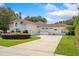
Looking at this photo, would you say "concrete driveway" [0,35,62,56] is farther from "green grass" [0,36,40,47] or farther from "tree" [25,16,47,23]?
"tree" [25,16,47,23]

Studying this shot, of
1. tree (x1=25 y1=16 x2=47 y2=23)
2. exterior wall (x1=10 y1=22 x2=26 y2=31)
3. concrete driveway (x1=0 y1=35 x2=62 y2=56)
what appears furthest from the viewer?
exterior wall (x1=10 y1=22 x2=26 y2=31)

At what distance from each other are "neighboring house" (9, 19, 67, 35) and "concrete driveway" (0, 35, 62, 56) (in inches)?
5.0

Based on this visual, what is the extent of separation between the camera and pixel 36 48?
8734 mm

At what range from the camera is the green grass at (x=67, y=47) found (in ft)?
27.7

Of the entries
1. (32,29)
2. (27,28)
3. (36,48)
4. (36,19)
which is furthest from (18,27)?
(36,48)

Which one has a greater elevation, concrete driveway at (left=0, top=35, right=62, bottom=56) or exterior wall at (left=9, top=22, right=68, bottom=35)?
exterior wall at (left=9, top=22, right=68, bottom=35)

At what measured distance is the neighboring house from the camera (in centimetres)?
874

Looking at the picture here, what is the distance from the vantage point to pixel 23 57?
327 inches

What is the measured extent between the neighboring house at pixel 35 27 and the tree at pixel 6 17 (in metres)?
0.09

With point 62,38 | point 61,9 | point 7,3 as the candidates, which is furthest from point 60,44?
point 7,3

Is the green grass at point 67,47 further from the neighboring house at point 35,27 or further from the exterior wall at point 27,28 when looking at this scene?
the exterior wall at point 27,28

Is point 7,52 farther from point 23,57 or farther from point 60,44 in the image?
point 60,44

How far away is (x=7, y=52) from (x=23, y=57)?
51 cm

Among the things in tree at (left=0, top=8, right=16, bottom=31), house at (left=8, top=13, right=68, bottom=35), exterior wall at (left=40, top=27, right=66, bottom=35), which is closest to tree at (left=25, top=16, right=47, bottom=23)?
house at (left=8, top=13, right=68, bottom=35)
